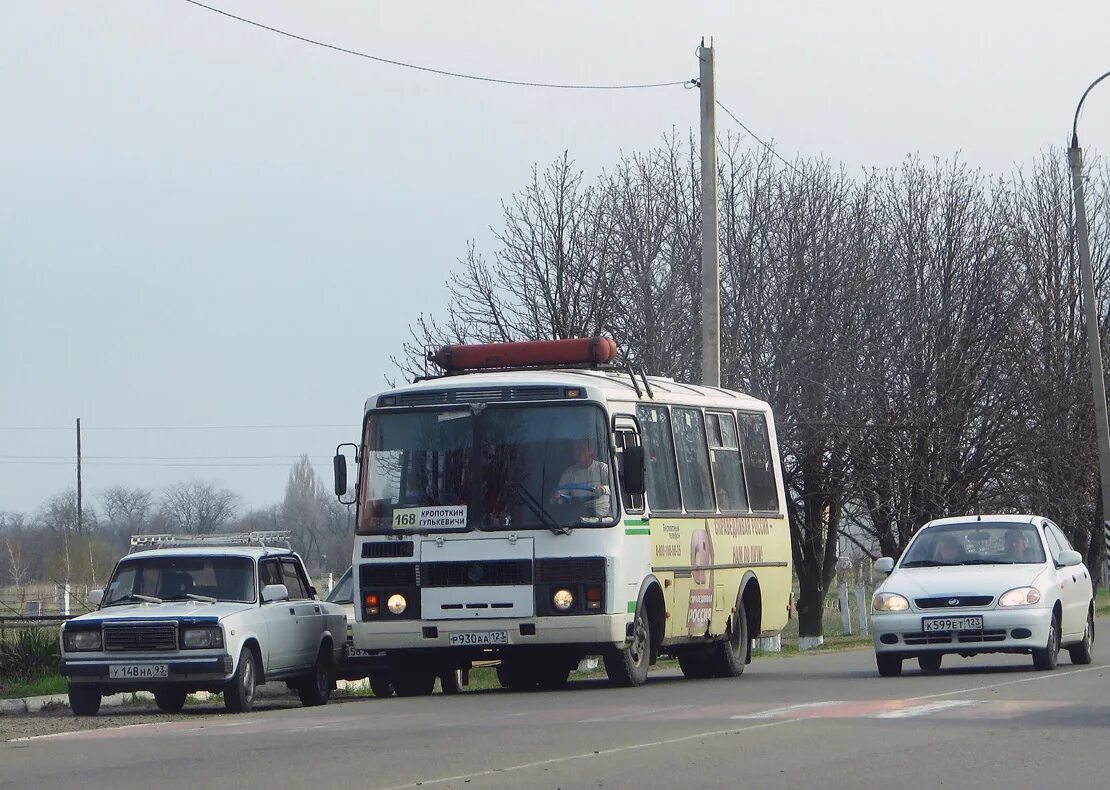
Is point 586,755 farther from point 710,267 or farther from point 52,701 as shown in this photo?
point 710,267

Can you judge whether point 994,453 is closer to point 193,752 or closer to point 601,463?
point 601,463

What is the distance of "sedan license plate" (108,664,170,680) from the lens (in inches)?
635

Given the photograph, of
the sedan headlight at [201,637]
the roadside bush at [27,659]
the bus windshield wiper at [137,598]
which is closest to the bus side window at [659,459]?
the sedan headlight at [201,637]

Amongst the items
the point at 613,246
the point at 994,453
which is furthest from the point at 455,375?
the point at 994,453

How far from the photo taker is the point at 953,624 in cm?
1738

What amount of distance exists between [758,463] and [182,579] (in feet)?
23.0

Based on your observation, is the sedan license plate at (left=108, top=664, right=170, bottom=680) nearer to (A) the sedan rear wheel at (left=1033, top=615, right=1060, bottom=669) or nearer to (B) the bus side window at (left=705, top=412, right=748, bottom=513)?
(B) the bus side window at (left=705, top=412, right=748, bottom=513)

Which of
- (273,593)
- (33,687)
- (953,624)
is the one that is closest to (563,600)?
(273,593)

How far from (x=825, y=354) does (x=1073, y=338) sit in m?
15.2

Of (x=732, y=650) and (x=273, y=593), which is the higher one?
(x=273, y=593)

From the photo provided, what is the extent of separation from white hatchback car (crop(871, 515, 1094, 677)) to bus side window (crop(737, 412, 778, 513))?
2102mm

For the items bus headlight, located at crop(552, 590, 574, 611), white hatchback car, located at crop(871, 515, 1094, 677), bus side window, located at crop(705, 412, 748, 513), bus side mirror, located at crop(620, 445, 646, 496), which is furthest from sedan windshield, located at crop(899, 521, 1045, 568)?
bus headlight, located at crop(552, 590, 574, 611)

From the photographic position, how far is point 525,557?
54.3 feet

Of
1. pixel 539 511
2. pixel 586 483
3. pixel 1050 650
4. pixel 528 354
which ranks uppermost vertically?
pixel 528 354
